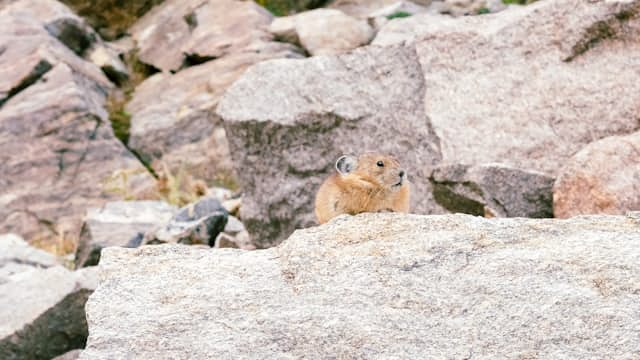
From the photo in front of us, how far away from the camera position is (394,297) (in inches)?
196

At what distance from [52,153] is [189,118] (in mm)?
2382

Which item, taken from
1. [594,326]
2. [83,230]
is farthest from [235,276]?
[83,230]

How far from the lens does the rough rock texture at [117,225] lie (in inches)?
471

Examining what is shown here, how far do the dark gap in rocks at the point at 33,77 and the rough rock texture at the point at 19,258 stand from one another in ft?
18.7

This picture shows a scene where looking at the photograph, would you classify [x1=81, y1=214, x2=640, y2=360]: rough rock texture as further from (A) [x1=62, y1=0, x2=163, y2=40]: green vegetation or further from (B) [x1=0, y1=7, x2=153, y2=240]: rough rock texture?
(A) [x1=62, y1=0, x2=163, y2=40]: green vegetation

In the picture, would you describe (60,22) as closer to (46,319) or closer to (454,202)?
(46,319)

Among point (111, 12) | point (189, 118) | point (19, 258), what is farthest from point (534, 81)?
point (111, 12)

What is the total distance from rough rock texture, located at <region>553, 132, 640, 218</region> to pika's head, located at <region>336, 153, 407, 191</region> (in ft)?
4.86

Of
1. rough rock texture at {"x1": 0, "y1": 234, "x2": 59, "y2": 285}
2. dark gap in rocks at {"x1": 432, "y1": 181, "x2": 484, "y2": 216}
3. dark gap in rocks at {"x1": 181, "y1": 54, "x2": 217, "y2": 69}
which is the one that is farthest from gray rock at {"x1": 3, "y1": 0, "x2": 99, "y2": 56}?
dark gap in rocks at {"x1": 432, "y1": 181, "x2": 484, "y2": 216}

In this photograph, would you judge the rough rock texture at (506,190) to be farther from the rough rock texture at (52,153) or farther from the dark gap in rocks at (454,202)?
the rough rock texture at (52,153)

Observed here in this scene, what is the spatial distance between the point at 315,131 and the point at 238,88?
93 cm

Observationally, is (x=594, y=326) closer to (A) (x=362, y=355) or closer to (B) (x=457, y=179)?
(A) (x=362, y=355)

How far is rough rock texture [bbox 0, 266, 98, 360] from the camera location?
8750 millimetres

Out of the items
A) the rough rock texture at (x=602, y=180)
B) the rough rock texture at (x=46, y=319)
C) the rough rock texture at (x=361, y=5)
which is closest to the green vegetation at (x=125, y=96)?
the rough rock texture at (x=361, y=5)
